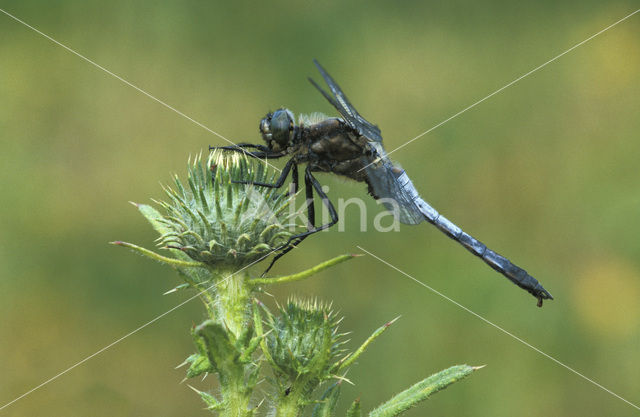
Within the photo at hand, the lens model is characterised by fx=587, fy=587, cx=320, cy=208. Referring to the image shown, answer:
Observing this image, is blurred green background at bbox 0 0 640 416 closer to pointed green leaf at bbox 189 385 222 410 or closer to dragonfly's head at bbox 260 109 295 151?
dragonfly's head at bbox 260 109 295 151

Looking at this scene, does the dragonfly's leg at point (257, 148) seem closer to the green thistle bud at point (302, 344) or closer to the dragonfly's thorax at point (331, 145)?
the dragonfly's thorax at point (331, 145)

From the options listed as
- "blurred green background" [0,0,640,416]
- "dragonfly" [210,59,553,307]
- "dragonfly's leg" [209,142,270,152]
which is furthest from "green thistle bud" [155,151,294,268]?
"blurred green background" [0,0,640,416]

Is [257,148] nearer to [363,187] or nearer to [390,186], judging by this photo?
[390,186]

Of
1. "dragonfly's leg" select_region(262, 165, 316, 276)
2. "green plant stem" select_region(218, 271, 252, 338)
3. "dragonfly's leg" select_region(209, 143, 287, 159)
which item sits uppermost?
"dragonfly's leg" select_region(209, 143, 287, 159)

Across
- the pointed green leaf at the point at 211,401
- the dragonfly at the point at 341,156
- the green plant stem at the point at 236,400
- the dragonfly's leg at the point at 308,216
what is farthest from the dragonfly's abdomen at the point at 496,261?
the pointed green leaf at the point at 211,401

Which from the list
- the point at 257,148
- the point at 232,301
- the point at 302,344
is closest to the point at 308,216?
the point at 257,148

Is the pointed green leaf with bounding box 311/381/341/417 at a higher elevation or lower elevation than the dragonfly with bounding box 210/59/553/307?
lower

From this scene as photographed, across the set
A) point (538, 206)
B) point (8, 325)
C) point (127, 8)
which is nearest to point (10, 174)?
point (8, 325)
